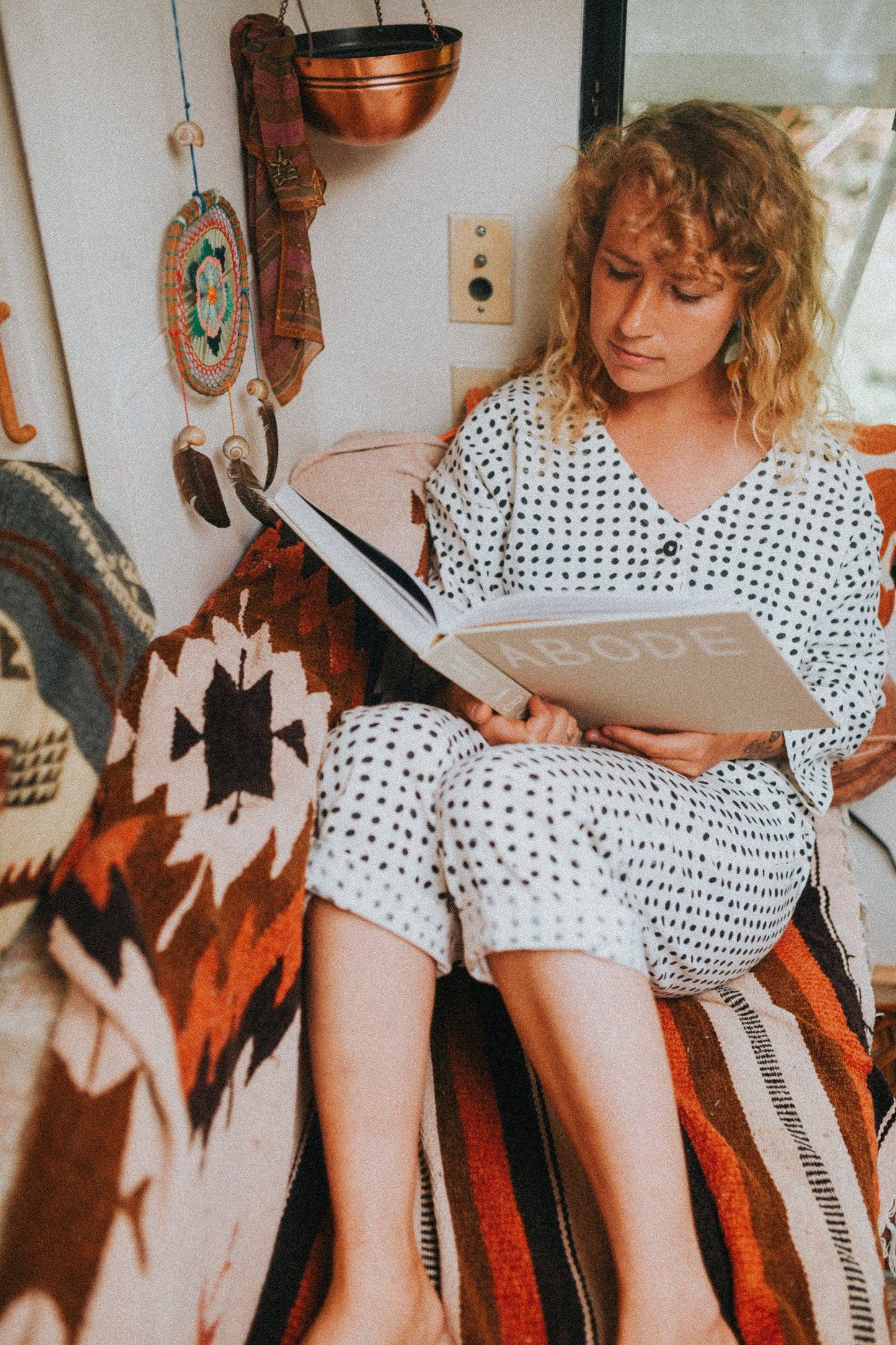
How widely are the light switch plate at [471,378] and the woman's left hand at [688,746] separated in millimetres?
624

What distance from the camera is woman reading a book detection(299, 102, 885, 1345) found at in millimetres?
868

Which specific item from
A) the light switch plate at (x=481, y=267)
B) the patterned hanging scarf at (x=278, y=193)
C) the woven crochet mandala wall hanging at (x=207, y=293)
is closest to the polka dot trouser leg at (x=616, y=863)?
the woven crochet mandala wall hanging at (x=207, y=293)

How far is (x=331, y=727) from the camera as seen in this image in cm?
113

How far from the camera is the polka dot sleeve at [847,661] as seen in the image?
121cm

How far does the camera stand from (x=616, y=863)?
0.96m

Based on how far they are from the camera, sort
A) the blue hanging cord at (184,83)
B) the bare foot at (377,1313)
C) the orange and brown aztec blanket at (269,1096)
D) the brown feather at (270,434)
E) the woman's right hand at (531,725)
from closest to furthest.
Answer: the orange and brown aztec blanket at (269,1096), the bare foot at (377,1313), the blue hanging cord at (184,83), the woman's right hand at (531,725), the brown feather at (270,434)

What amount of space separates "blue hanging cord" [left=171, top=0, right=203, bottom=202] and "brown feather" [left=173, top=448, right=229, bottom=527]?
0.28 m

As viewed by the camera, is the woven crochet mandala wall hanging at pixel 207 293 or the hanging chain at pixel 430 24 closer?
the woven crochet mandala wall hanging at pixel 207 293

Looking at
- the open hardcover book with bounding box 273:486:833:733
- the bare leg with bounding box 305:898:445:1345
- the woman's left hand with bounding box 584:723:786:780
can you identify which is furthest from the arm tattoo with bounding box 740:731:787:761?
the bare leg with bounding box 305:898:445:1345

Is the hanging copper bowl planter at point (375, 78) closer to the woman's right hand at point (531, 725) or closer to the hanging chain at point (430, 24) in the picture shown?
the hanging chain at point (430, 24)

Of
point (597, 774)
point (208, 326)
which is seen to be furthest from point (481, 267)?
point (597, 774)

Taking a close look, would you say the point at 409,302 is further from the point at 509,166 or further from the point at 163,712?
the point at 163,712

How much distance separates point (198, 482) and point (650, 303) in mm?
532

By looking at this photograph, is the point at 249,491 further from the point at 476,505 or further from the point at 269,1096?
the point at 269,1096
